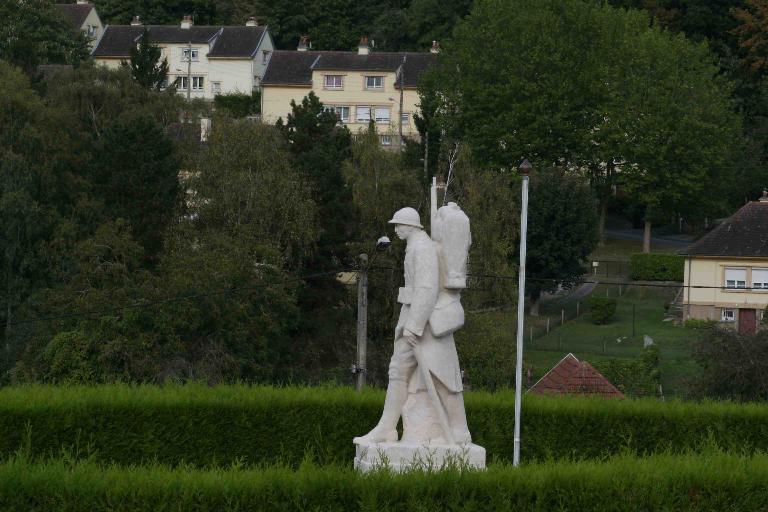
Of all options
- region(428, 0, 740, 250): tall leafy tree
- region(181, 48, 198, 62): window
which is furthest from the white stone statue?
region(181, 48, 198, 62): window

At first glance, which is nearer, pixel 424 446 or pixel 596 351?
pixel 424 446

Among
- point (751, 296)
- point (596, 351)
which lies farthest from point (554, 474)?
point (751, 296)

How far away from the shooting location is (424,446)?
71.7 feet

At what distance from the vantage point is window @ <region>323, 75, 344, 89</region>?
349 ft

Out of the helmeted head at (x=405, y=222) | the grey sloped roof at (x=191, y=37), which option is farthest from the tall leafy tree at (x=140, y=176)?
the grey sloped roof at (x=191, y=37)

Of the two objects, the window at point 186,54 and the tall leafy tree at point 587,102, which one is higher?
the window at point 186,54

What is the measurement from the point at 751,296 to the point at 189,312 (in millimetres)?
28051

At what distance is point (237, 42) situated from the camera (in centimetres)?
11344

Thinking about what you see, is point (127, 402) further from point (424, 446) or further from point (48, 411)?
point (424, 446)

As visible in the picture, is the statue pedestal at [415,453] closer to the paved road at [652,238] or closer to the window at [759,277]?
the window at [759,277]

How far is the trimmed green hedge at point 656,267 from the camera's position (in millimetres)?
74500

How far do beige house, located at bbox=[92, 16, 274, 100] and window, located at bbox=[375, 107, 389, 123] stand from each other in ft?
30.4

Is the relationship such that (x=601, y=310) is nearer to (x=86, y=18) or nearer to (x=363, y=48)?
(x=363, y=48)

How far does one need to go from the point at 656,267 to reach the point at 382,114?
3631 centimetres
